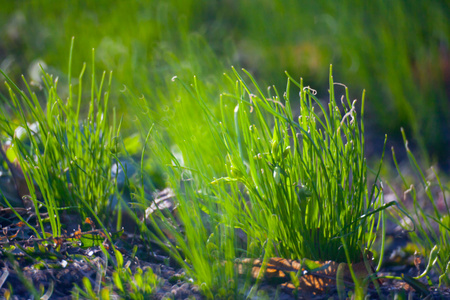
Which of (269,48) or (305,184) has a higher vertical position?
(269,48)

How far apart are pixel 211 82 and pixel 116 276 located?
4.33 feet

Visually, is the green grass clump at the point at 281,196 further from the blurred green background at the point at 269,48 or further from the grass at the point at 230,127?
the blurred green background at the point at 269,48

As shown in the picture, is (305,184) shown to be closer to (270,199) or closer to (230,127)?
(270,199)

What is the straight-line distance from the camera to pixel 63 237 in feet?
3.62

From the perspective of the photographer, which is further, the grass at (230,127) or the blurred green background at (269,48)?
the blurred green background at (269,48)

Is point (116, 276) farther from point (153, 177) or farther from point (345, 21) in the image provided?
point (345, 21)

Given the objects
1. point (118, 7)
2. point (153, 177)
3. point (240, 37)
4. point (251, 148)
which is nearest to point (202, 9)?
point (240, 37)

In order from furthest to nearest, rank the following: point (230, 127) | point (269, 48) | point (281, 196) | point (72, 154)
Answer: point (269, 48), point (230, 127), point (72, 154), point (281, 196)

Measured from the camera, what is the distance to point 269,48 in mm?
2645

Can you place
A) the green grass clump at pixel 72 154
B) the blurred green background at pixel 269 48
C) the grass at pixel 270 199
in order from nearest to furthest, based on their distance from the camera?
the grass at pixel 270 199, the green grass clump at pixel 72 154, the blurred green background at pixel 269 48

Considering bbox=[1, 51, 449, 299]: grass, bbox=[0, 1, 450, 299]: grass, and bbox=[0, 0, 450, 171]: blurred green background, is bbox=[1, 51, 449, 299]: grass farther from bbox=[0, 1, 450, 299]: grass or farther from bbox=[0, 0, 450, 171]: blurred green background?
bbox=[0, 0, 450, 171]: blurred green background

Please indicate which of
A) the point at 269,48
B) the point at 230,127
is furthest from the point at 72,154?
the point at 269,48

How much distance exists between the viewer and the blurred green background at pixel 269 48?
2.09 meters

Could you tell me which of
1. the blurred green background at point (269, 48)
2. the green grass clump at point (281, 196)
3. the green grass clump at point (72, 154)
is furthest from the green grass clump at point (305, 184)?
the blurred green background at point (269, 48)
